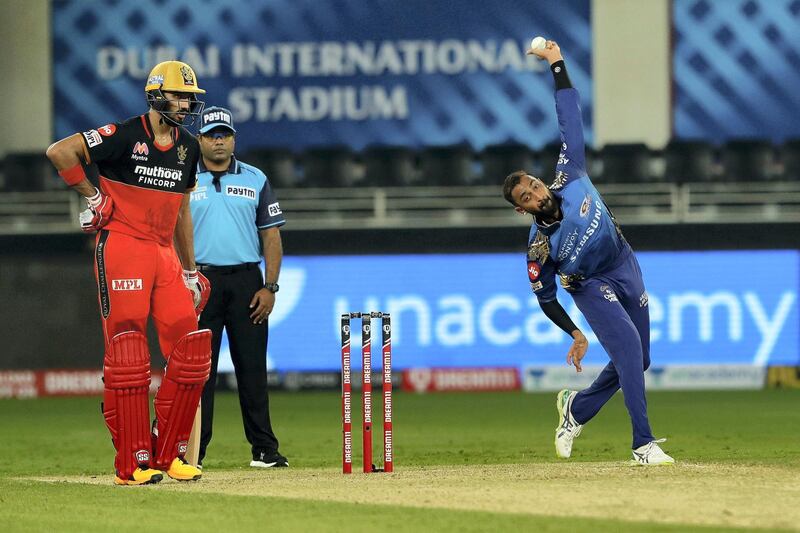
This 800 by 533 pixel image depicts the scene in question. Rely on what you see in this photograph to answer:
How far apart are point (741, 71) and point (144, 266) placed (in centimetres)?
1711

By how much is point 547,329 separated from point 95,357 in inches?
213

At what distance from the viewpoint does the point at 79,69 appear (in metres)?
23.9

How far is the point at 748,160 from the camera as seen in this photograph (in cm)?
2083

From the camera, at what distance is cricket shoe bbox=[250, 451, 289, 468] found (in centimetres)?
952

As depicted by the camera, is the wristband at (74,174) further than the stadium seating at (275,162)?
No

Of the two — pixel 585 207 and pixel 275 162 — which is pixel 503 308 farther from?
pixel 585 207

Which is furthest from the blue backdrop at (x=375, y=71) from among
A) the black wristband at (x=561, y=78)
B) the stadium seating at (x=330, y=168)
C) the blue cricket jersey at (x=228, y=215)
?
the black wristband at (x=561, y=78)

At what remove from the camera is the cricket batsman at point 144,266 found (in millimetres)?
7762

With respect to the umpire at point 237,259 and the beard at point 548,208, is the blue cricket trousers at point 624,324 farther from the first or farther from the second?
the umpire at point 237,259

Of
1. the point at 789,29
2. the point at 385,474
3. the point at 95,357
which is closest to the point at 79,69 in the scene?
the point at 95,357

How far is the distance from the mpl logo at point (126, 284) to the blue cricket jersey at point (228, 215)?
157cm

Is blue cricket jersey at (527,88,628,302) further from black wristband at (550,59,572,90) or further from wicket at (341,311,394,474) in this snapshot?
wicket at (341,311,394,474)

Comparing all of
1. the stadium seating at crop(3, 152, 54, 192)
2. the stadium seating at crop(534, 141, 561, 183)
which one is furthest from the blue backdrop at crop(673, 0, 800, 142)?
the stadium seating at crop(3, 152, 54, 192)

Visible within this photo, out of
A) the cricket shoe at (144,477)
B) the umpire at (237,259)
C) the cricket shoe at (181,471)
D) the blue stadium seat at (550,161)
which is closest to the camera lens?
the cricket shoe at (144,477)
